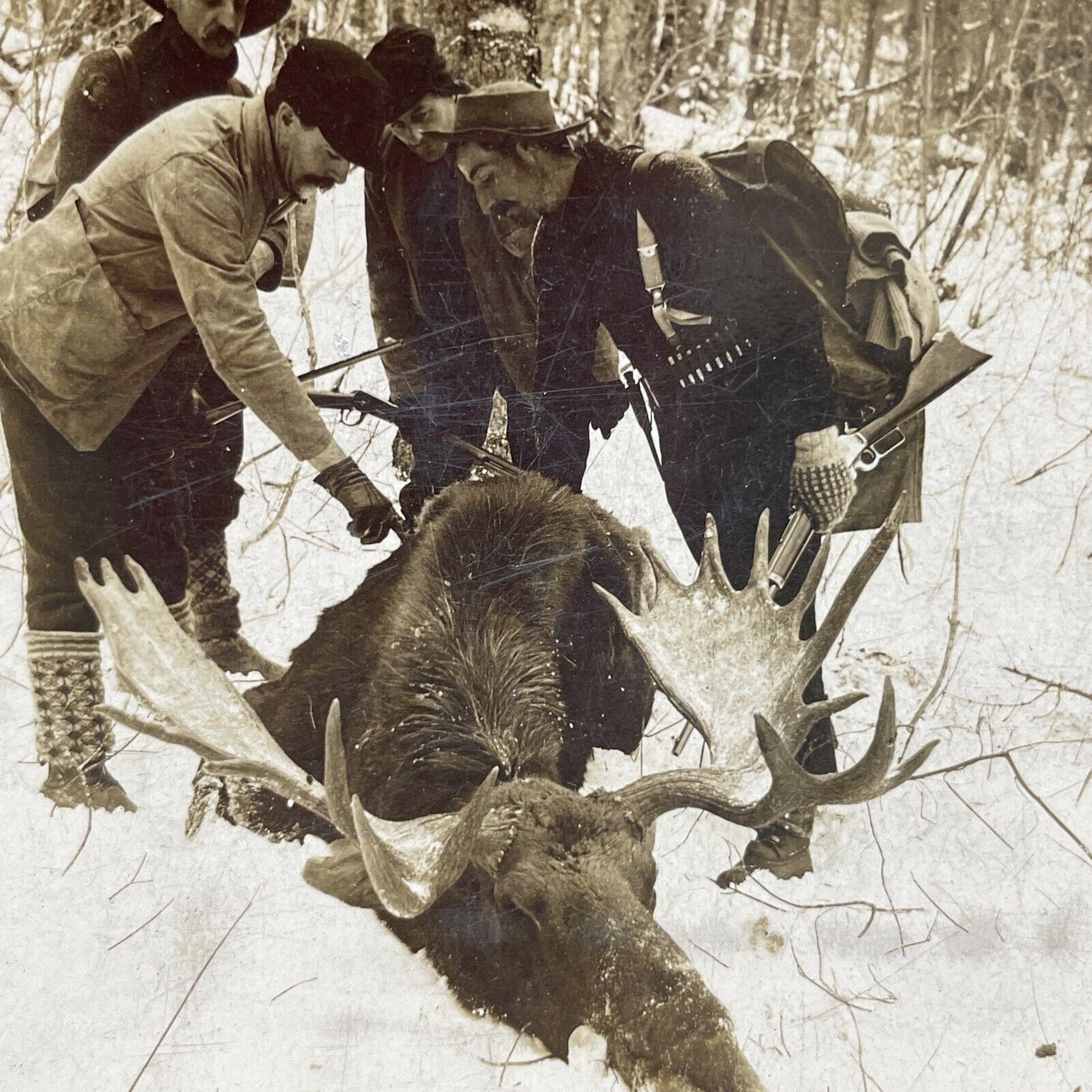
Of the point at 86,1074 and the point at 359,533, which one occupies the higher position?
the point at 359,533

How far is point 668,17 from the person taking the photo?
1999 millimetres

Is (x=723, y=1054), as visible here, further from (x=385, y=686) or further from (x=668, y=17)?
(x=668, y=17)

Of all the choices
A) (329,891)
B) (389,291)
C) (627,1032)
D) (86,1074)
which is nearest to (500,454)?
(389,291)

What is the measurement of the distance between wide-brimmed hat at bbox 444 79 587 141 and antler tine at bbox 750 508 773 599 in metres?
0.85

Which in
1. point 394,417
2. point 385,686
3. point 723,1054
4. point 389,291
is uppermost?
point 389,291

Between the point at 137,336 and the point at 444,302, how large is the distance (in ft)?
1.84

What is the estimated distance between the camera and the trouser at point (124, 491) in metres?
1.90

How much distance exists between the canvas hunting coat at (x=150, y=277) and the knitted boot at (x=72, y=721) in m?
0.40

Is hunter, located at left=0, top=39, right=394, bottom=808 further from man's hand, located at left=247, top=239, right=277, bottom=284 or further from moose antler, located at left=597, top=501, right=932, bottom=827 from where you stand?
moose antler, located at left=597, top=501, right=932, bottom=827

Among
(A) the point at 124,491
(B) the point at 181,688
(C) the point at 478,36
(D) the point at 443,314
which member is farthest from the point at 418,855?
(C) the point at 478,36

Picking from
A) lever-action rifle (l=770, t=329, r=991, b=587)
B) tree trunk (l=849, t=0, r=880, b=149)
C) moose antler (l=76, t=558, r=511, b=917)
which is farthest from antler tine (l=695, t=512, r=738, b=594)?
tree trunk (l=849, t=0, r=880, b=149)

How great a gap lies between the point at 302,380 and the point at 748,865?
4.31 feet

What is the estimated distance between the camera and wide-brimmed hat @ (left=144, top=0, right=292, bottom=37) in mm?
1833

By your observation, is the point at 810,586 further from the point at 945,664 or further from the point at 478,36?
the point at 478,36
